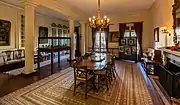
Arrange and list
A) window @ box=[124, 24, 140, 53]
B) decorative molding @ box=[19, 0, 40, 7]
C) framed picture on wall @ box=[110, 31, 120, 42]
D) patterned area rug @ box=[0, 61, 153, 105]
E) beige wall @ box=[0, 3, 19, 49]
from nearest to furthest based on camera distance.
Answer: patterned area rug @ box=[0, 61, 153, 105], decorative molding @ box=[19, 0, 40, 7], beige wall @ box=[0, 3, 19, 49], window @ box=[124, 24, 140, 53], framed picture on wall @ box=[110, 31, 120, 42]

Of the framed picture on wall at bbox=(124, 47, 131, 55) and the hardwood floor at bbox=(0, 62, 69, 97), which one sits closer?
the hardwood floor at bbox=(0, 62, 69, 97)

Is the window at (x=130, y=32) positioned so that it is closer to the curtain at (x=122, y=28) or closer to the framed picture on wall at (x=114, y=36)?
the curtain at (x=122, y=28)

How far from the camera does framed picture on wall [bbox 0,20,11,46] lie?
7.15 m

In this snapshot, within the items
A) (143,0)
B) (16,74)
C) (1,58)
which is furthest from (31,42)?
(143,0)

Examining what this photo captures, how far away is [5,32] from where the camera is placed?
7355 millimetres

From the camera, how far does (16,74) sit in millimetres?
5613

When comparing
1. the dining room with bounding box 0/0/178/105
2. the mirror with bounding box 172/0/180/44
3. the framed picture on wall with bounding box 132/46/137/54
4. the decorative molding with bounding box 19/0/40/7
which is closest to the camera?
the dining room with bounding box 0/0/178/105

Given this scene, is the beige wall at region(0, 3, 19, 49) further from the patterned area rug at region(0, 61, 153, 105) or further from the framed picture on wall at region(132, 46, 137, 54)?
the framed picture on wall at region(132, 46, 137, 54)

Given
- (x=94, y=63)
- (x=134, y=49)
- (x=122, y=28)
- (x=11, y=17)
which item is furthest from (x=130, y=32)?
(x=11, y=17)

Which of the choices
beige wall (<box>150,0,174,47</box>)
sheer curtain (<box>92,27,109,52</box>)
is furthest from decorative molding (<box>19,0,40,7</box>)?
sheer curtain (<box>92,27,109,52</box>)

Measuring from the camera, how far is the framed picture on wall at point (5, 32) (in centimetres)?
715

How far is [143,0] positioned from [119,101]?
19.1 ft

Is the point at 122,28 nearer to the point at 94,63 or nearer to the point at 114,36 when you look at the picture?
the point at 114,36

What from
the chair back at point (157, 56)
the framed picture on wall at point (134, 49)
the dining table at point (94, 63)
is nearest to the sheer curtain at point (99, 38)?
the framed picture on wall at point (134, 49)
